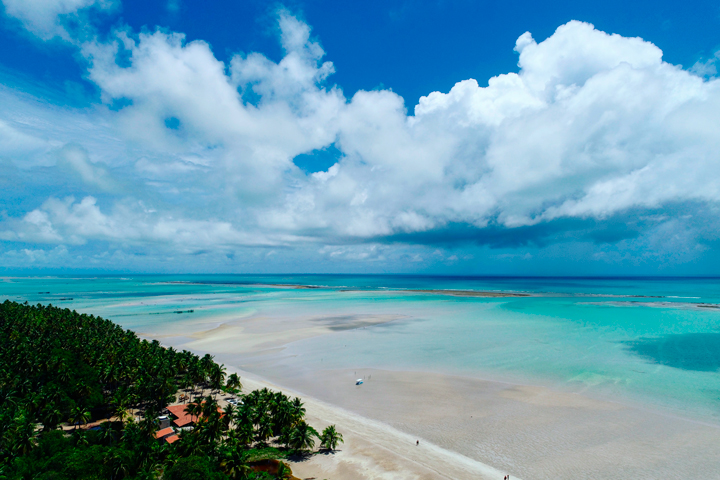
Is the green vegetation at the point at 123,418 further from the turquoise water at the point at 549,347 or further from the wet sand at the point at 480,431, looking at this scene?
the turquoise water at the point at 549,347

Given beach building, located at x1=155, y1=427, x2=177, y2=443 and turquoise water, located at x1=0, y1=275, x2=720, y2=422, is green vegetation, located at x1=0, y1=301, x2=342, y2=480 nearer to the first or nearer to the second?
beach building, located at x1=155, y1=427, x2=177, y2=443

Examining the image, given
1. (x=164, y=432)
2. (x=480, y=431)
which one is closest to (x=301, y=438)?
(x=164, y=432)

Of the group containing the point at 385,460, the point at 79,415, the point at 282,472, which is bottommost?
the point at 385,460

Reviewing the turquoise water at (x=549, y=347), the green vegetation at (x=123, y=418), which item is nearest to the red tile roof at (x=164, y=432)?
the green vegetation at (x=123, y=418)

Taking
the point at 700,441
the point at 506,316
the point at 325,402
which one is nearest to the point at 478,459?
the point at 325,402

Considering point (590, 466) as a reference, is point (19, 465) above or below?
above

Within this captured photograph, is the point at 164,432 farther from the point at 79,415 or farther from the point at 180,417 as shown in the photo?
the point at 79,415

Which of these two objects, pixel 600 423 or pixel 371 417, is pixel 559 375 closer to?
pixel 600 423

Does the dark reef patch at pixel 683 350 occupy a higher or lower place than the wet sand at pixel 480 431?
higher

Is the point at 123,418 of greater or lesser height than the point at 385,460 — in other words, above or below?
below
